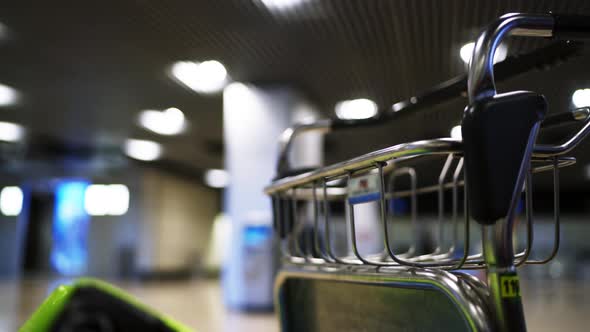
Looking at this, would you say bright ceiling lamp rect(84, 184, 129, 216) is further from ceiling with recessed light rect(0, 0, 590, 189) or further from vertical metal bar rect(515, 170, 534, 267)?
vertical metal bar rect(515, 170, 534, 267)

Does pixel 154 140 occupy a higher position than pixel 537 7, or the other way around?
pixel 154 140

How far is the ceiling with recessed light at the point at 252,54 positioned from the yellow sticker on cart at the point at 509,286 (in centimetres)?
56

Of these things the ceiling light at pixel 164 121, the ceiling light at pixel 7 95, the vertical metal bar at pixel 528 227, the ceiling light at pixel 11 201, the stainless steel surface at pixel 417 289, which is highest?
the ceiling light at pixel 7 95

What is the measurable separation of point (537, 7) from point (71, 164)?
13.5 meters

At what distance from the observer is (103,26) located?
490cm

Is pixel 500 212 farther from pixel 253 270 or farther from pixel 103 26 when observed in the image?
pixel 253 270

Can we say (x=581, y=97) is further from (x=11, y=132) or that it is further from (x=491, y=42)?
(x=11, y=132)

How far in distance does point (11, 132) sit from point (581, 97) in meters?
10.8

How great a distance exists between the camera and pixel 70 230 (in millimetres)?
15031

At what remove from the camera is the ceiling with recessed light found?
5.93 ft


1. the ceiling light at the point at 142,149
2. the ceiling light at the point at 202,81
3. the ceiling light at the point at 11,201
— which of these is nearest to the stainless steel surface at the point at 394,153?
the ceiling light at the point at 202,81

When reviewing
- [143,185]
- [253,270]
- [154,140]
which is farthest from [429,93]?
[143,185]

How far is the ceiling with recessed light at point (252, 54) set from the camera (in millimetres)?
1808

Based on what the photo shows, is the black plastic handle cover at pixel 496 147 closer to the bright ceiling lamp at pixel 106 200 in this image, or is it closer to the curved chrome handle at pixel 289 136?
the curved chrome handle at pixel 289 136
